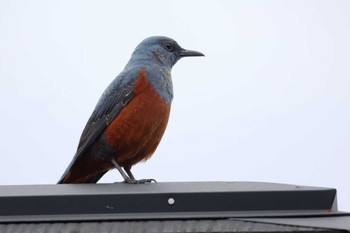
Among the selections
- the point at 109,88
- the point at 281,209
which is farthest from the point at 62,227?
the point at 109,88

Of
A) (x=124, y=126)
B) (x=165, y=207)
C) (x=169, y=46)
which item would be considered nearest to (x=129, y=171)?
(x=124, y=126)

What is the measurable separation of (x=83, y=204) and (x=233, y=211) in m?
0.56

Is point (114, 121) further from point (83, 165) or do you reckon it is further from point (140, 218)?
point (140, 218)

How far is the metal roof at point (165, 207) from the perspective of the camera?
8.01 feet

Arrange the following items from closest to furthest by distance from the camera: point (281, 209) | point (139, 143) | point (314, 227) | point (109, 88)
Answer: point (314, 227) → point (281, 209) → point (139, 143) → point (109, 88)

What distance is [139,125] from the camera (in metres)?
4.82

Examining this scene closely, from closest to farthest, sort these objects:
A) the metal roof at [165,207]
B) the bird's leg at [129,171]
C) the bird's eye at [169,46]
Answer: the metal roof at [165,207], the bird's leg at [129,171], the bird's eye at [169,46]

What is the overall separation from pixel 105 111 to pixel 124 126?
26 centimetres

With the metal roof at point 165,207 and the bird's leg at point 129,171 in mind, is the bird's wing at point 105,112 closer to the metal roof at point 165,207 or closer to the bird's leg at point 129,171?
the bird's leg at point 129,171

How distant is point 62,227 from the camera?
239 centimetres

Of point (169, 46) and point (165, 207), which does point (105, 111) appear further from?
point (165, 207)

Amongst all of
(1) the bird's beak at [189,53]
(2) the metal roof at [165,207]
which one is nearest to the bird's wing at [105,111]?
(1) the bird's beak at [189,53]

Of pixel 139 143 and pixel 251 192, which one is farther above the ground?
pixel 251 192

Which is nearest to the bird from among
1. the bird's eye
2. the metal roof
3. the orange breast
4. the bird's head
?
the orange breast
